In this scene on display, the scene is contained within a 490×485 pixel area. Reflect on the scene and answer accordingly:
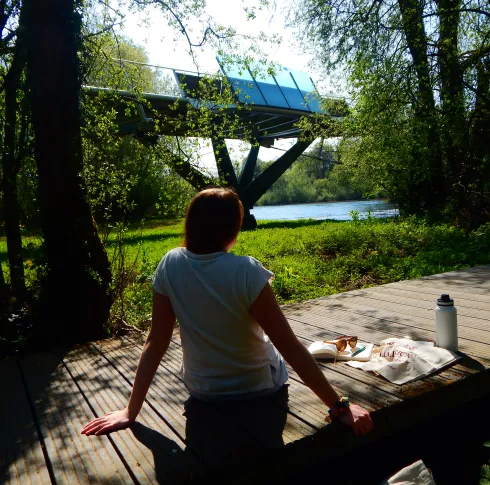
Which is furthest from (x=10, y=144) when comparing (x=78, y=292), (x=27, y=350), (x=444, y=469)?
(x=444, y=469)

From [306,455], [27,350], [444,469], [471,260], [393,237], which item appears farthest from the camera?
[393,237]

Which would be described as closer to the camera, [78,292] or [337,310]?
[78,292]

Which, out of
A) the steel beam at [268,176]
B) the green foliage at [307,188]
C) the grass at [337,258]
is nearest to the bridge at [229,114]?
the steel beam at [268,176]

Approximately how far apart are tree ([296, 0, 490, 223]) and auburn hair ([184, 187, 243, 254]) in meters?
8.93

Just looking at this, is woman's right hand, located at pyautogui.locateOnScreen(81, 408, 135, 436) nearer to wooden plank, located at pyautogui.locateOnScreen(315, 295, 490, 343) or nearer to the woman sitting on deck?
the woman sitting on deck

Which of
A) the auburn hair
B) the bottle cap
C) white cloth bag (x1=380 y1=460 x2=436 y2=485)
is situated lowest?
white cloth bag (x1=380 y1=460 x2=436 y2=485)

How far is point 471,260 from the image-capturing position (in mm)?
7273

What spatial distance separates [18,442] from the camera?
2.13 metres

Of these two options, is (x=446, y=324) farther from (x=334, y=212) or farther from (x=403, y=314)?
(x=334, y=212)

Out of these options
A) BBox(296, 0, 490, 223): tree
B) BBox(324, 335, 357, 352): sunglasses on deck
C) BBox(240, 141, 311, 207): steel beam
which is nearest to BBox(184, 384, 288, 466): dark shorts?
BBox(324, 335, 357, 352): sunglasses on deck

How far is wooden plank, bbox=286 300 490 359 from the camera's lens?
3.04 meters

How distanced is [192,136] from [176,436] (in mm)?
5968

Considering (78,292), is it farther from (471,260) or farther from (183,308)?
(471,260)

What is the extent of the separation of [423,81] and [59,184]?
28.4 ft
